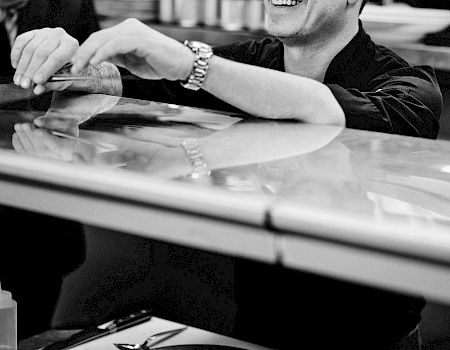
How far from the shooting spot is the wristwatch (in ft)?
3.96

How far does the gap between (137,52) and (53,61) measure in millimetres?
273

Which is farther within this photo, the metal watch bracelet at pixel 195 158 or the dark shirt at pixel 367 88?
the dark shirt at pixel 367 88

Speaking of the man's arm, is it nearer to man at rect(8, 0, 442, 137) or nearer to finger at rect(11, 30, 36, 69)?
man at rect(8, 0, 442, 137)

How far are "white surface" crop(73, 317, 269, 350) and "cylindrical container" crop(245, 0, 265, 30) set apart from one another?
2.15 meters

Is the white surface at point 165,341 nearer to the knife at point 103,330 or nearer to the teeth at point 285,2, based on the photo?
the knife at point 103,330

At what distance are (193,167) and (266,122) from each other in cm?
39

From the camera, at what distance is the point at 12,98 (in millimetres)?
1294

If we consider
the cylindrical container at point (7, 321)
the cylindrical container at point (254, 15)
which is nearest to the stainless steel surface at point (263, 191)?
the cylindrical container at point (7, 321)

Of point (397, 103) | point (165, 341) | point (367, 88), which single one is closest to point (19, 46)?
point (165, 341)

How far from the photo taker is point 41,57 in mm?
1344

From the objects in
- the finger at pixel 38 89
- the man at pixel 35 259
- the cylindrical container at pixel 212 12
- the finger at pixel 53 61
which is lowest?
the man at pixel 35 259

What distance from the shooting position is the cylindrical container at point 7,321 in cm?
110

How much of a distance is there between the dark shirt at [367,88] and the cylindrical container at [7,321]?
25.1 inches

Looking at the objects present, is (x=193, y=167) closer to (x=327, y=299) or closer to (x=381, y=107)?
(x=327, y=299)
